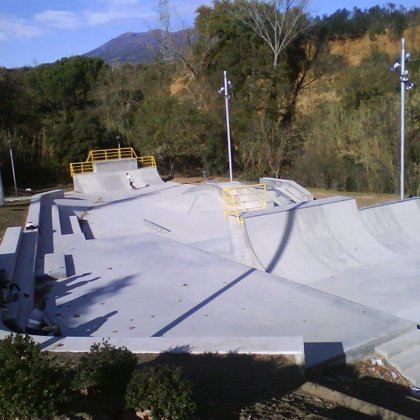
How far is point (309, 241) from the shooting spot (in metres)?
12.3

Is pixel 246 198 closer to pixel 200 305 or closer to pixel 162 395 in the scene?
pixel 200 305

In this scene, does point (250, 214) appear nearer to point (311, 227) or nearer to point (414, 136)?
point (311, 227)

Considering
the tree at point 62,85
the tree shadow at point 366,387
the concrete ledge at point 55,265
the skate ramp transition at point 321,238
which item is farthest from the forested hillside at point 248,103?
the tree shadow at point 366,387

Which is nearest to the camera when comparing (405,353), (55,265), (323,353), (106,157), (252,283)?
(323,353)

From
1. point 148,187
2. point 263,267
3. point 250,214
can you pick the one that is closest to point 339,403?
point 263,267

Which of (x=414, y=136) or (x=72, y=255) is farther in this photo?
(x=414, y=136)

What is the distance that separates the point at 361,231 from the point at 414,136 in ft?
45.2

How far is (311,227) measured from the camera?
41.7 ft

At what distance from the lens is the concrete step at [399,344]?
6.79 m

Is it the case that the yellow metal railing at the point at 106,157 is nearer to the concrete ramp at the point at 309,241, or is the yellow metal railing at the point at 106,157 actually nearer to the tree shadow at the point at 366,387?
the concrete ramp at the point at 309,241

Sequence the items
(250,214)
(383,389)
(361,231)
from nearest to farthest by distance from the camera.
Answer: (383,389)
(250,214)
(361,231)

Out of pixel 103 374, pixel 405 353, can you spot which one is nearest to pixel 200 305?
pixel 405 353

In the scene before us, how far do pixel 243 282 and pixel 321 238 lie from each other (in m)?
3.48

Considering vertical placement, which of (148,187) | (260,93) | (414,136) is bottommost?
(148,187)
